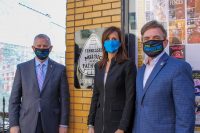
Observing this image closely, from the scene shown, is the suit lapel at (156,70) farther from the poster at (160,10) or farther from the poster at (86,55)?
the poster at (86,55)

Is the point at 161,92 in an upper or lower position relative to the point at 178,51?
lower

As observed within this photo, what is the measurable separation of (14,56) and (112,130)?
5.26 meters

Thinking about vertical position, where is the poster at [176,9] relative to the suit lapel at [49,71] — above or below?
above

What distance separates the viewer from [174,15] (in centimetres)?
326

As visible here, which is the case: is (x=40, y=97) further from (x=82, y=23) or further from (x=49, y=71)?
(x=82, y=23)

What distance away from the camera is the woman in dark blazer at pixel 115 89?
2.80 meters

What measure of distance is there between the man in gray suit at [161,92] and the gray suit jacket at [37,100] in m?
1.18

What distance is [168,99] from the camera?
93.4 inches

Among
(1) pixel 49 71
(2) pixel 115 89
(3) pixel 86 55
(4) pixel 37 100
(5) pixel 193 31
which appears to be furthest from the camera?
(3) pixel 86 55

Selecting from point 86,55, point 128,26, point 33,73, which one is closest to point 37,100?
point 33,73

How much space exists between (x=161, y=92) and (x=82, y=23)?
74.3 inches

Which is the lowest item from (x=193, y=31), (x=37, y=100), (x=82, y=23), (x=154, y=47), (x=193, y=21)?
(x=37, y=100)

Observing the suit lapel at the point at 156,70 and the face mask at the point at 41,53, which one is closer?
the suit lapel at the point at 156,70

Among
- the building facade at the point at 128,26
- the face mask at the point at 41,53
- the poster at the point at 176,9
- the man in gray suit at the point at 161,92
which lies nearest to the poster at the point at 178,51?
the building facade at the point at 128,26
